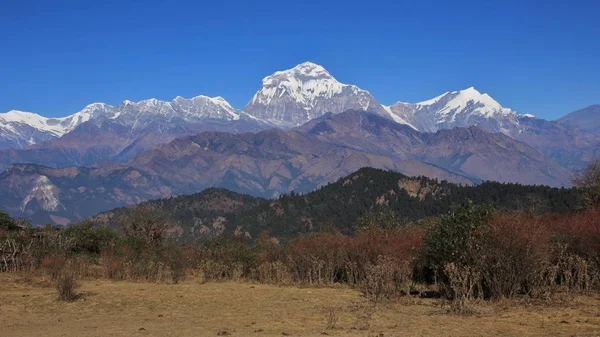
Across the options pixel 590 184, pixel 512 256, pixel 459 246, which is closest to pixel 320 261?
pixel 459 246

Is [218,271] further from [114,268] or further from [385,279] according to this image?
[385,279]

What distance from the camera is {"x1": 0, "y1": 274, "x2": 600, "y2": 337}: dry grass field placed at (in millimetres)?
18188

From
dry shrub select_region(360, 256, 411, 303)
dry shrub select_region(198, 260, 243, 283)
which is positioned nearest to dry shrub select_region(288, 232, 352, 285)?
dry shrub select_region(198, 260, 243, 283)

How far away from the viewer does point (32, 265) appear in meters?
36.7

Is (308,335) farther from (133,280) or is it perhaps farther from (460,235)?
(133,280)

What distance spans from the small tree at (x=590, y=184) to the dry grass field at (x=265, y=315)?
4384 cm

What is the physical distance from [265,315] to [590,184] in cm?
6244

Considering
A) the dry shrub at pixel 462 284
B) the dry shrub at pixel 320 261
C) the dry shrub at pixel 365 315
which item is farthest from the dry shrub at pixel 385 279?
the dry shrub at pixel 320 261

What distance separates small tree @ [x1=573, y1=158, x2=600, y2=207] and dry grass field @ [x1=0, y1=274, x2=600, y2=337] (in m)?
43.8

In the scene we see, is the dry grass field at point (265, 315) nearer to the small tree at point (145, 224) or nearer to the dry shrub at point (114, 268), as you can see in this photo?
the dry shrub at point (114, 268)

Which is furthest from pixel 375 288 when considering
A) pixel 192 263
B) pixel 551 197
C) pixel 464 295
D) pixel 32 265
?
pixel 551 197

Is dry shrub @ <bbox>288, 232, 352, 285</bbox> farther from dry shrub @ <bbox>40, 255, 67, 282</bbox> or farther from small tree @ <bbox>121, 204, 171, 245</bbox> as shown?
small tree @ <bbox>121, 204, 171, 245</bbox>

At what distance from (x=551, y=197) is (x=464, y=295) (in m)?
152

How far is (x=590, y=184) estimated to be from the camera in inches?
2778
